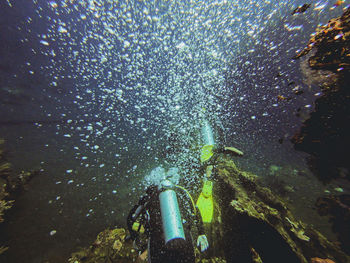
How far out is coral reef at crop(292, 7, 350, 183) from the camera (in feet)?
9.75

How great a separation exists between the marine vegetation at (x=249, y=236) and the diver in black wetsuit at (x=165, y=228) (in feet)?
2.74

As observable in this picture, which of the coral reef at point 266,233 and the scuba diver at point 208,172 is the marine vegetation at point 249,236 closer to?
the coral reef at point 266,233

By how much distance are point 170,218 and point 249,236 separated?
1.85 meters

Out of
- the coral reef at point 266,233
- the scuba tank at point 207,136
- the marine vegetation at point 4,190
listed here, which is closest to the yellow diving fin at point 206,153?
the scuba tank at point 207,136

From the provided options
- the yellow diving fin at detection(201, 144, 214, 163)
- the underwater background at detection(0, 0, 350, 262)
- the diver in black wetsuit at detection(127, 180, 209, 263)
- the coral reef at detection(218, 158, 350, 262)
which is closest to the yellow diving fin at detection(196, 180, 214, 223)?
the coral reef at detection(218, 158, 350, 262)

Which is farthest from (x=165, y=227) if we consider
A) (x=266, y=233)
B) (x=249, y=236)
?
(x=266, y=233)

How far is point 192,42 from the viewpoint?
29.7ft

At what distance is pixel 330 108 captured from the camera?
3.54 m

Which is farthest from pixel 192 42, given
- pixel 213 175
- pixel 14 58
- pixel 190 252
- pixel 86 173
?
pixel 14 58

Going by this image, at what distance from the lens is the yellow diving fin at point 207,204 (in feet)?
15.4

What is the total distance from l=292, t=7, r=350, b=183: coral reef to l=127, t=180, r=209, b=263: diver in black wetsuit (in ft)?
14.5

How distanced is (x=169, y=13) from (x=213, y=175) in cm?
890

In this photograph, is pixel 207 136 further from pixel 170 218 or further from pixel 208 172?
pixel 170 218

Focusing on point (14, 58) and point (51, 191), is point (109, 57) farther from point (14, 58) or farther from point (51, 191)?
point (51, 191)
